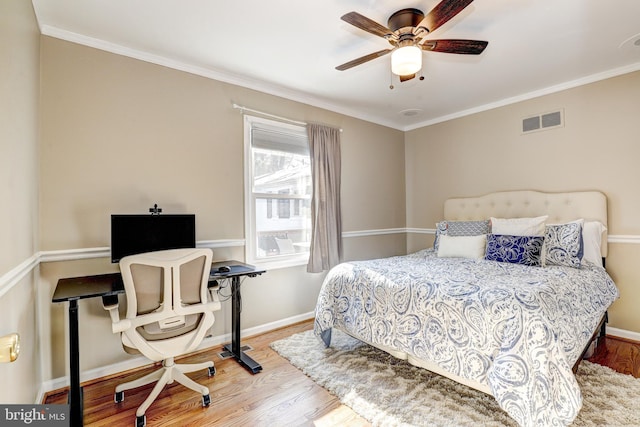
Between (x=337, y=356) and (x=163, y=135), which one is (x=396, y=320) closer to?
(x=337, y=356)

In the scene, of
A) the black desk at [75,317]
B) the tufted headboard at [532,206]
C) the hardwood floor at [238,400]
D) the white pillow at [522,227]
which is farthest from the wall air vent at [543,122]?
the black desk at [75,317]

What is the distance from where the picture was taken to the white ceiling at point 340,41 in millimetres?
2084

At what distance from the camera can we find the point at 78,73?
7.75 ft

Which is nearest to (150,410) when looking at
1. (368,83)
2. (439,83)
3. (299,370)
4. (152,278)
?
(152,278)

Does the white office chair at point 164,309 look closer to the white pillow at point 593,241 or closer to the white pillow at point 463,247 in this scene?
the white pillow at point 463,247

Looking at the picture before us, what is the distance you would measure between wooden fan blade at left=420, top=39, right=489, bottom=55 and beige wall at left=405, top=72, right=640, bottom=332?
2.07 m

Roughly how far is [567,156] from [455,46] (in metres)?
2.26

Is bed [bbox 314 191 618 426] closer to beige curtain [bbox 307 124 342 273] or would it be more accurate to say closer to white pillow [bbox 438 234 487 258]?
white pillow [bbox 438 234 487 258]

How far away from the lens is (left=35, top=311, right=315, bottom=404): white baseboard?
221 centimetres

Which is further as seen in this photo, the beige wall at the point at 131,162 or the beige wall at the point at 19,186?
the beige wall at the point at 131,162

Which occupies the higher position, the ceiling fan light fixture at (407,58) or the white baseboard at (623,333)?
the ceiling fan light fixture at (407,58)

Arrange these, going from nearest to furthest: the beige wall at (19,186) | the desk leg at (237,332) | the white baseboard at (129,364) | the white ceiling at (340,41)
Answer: the beige wall at (19,186), the white ceiling at (340,41), the white baseboard at (129,364), the desk leg at (237,332)

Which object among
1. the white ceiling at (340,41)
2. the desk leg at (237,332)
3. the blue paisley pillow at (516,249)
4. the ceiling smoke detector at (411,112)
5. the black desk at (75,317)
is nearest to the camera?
the black desk at (75,317)

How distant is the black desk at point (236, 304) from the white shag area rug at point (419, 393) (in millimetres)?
329
